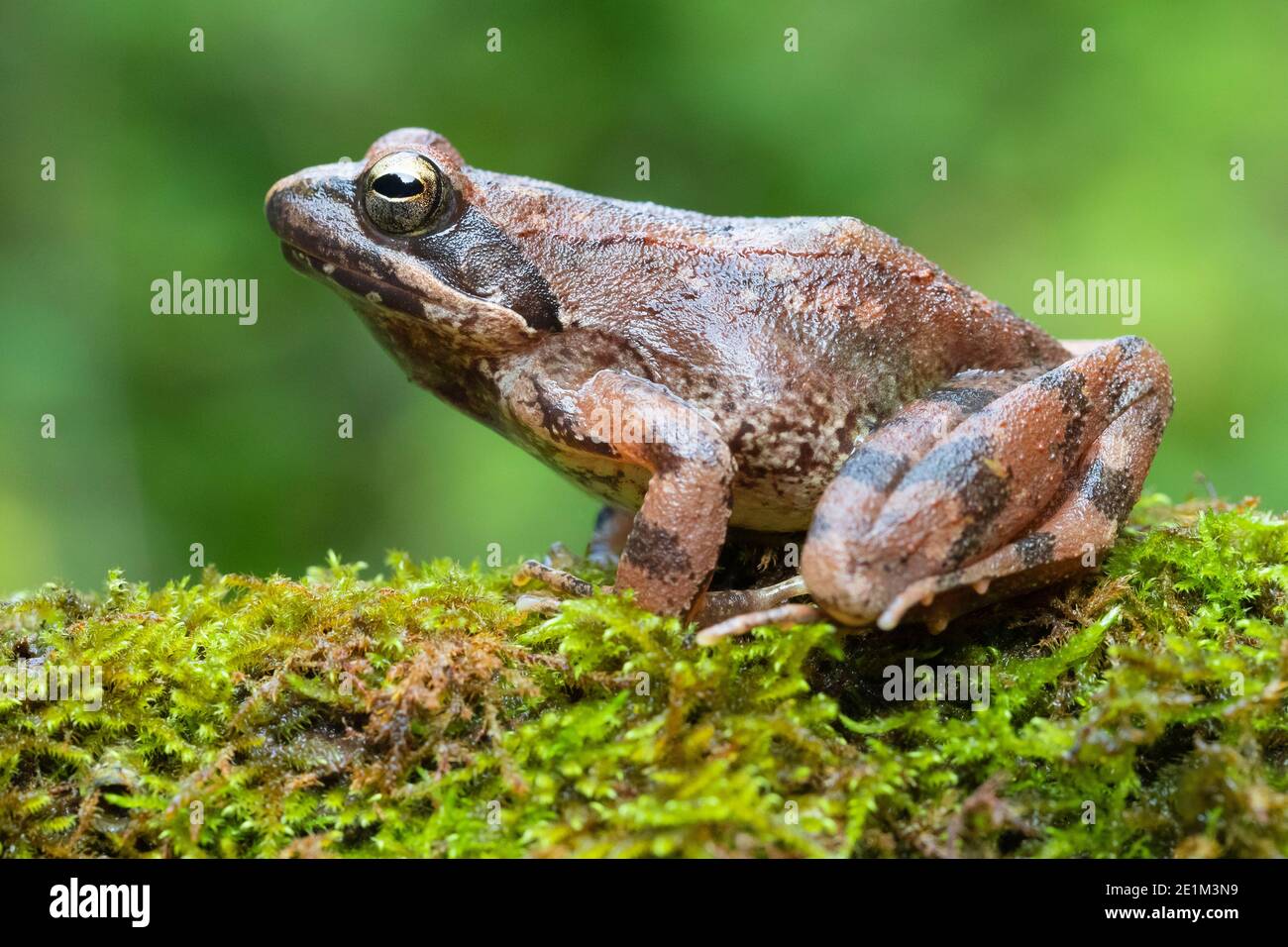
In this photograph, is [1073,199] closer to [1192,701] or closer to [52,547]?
[1192,701]

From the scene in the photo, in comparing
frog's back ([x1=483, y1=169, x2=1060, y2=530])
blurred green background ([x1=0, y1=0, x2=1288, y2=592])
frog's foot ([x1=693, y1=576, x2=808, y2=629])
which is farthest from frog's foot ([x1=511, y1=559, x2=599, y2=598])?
blurred green background ([x1=0, y1=0, x2=1288, y2=592])

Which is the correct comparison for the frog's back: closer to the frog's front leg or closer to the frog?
the frog

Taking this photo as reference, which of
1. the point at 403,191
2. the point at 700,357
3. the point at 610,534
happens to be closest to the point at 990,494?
the point at 700,357

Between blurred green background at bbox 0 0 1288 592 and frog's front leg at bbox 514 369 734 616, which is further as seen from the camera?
blurred green background at bbox 0 0 1288 592

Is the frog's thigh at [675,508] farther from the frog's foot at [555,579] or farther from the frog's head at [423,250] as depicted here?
the frog's head at [423,250]

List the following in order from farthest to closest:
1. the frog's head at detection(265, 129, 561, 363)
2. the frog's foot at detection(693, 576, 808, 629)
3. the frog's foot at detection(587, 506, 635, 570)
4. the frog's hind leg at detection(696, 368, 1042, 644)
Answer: the frog's foot at detection(587, 506, 635, 570) → the frog's head at detection(265, 129, 561, 363) → the frog's foot at detection(693, 576, 808, 629) → the frog's hind leg at detection(696, 368, 1042, 644)

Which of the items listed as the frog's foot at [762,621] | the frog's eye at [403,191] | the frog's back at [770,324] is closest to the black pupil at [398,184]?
the frog's eye at [403,191]

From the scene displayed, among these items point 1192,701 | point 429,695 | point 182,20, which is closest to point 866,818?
point 1192,701
